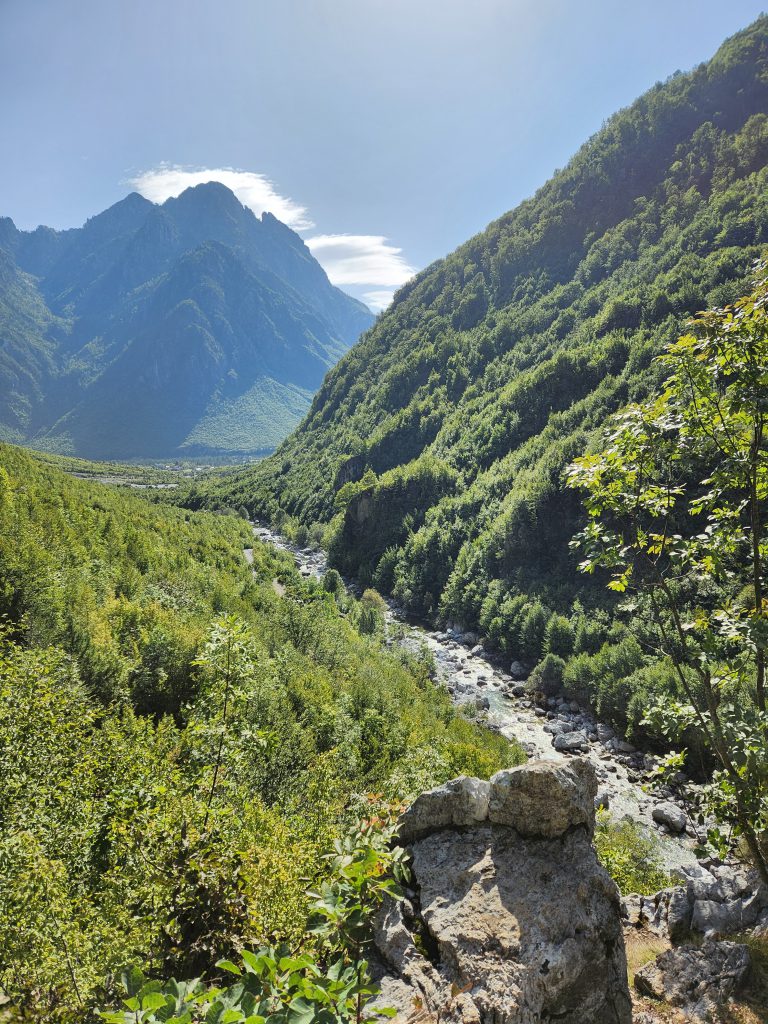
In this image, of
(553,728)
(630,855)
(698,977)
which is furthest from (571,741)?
(698,977)

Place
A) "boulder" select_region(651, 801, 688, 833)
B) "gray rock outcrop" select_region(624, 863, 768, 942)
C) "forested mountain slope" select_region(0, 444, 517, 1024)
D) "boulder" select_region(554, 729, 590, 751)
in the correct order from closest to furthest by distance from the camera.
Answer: "forested mountain slope" select_region(0, 444, 517, 1024) → "gray rock outcrop" select_region(624, 863, 768, 942) → "boulder" select_region(651, 801, 688, 833) → "boulder" select_region(554, 729, 590, 751)

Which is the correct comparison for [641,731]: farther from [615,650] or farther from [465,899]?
[465,899]

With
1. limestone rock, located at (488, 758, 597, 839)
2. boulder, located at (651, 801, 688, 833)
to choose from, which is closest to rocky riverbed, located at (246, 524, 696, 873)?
boulder, located at (651, 801, 688, 833)

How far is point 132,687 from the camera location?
15.4 metres

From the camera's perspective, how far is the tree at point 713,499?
5980mm

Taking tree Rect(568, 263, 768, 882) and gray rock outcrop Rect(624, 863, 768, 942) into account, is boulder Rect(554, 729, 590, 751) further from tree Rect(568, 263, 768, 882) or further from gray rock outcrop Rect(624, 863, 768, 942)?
tree Rect(568, 263, 768, 882)

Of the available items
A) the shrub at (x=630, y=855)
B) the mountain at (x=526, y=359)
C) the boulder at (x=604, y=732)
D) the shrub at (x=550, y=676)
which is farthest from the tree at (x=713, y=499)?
the mountain at (x=526, y=359)

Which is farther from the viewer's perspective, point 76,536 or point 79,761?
point 76,536

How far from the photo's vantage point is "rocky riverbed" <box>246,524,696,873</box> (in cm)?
2788

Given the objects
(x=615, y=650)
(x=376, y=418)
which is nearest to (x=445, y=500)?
(x=615, y=650)

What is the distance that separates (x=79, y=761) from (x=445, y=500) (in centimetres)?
7101

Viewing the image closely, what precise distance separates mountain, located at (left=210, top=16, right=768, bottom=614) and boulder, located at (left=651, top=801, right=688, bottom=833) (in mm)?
20457

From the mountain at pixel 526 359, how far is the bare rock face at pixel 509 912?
41628 millimetres

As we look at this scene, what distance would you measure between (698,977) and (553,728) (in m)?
33.3
